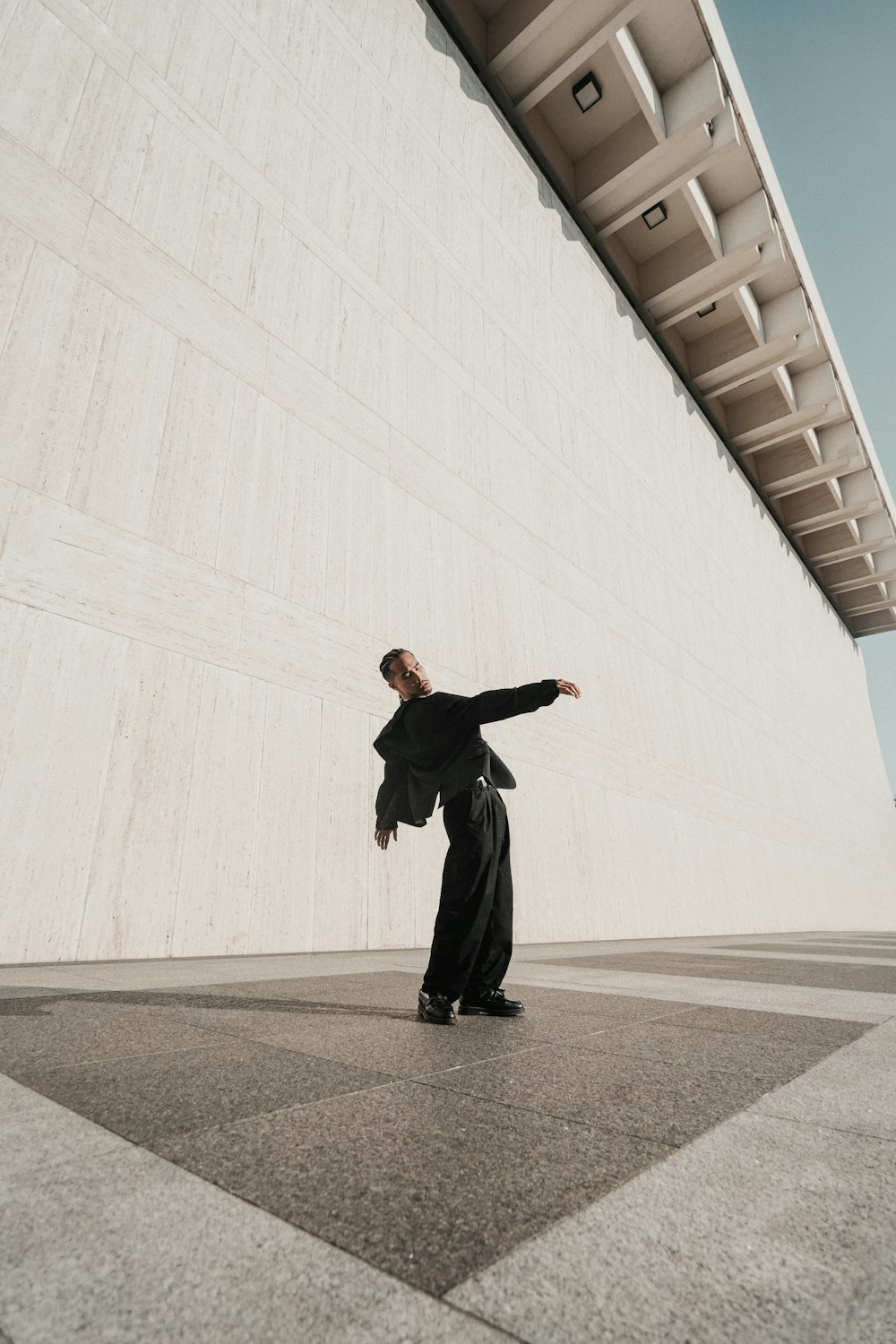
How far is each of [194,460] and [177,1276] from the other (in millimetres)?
6479

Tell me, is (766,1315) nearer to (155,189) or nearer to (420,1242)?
(420,1242)

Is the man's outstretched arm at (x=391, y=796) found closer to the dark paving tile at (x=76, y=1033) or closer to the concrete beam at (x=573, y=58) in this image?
the dark paving tile at (x=76, y=1033)

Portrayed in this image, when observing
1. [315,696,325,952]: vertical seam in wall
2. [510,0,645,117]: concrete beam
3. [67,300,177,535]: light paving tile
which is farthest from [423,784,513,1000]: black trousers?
[510,0,645,117]: concrete beam

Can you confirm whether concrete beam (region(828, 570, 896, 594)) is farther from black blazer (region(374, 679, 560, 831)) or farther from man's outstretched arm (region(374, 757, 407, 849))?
man's outstretched arm (region(374, 757, 407, 849))

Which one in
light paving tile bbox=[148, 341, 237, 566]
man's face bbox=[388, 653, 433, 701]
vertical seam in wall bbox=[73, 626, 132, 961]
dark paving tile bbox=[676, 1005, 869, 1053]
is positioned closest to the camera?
dark paving tile bbox=[676, 1005, 869, 1053]

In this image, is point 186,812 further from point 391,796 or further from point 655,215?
point 655,215

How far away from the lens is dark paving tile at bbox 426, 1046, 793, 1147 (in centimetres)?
169

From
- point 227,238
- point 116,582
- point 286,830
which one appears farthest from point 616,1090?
point 227,238

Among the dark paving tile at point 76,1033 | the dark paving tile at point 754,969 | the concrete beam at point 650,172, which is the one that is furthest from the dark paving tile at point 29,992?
the concrete beam at point 650,172

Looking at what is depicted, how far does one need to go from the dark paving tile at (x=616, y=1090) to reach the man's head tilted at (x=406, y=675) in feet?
6.46

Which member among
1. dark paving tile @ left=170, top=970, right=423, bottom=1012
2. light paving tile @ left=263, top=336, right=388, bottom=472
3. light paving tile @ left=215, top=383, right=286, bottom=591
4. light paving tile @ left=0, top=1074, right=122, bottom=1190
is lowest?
light paving tile @ left=0, top=1074, right=122, bottom=1190

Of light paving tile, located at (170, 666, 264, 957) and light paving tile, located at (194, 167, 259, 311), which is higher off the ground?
light paving tile, located at (194, 167, 259, 311)

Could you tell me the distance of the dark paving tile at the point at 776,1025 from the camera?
2.73 meters

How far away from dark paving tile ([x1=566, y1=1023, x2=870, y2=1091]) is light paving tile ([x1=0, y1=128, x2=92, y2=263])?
7.14m
